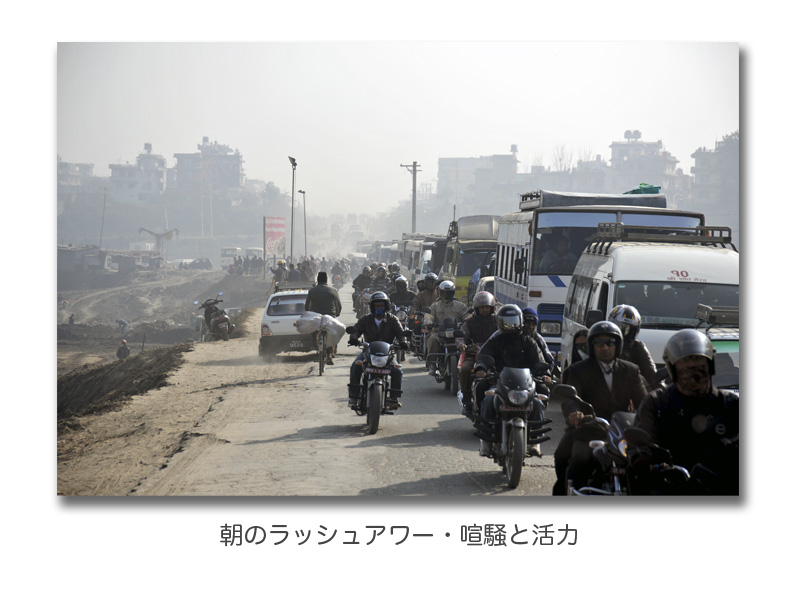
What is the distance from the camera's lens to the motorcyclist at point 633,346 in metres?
7.37

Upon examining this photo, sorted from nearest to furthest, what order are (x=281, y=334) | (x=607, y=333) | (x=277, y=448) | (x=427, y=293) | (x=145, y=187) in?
1. (x=607, y=333)
2. (x=277, y=448)
3. (x=427, y=293)
4. (x=281, y=334)
5. (x=145, y=187)

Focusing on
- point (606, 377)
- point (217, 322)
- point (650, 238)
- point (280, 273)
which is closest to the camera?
point (606, 377)

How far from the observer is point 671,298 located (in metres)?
10.5

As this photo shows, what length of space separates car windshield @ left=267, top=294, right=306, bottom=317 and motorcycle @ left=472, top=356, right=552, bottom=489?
459 inches

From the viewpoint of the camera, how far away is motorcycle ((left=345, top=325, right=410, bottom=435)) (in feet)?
34.3

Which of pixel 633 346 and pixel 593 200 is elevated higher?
pixel 593 200

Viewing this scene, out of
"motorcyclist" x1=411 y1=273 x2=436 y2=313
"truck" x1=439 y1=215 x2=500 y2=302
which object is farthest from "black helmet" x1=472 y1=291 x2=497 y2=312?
"truck" x1=439 y1=215 x2=500 y2=302

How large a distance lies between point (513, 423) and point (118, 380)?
17.1m

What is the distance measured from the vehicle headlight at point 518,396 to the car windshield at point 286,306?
1193 cm

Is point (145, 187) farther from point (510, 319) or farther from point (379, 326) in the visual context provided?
point (510, 319)

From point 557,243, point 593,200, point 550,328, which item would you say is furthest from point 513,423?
point 593,200
